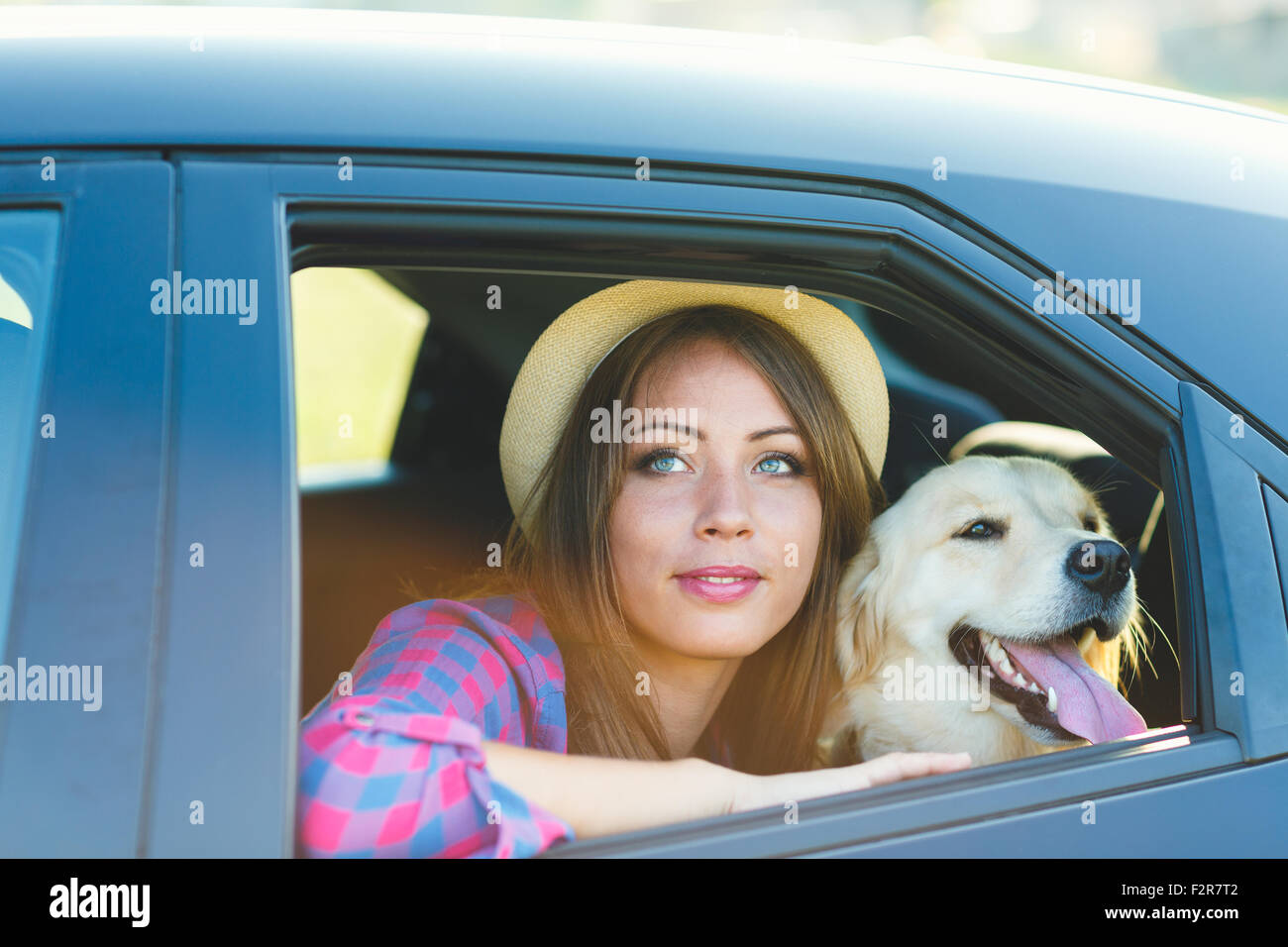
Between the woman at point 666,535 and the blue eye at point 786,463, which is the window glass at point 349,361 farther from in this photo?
the blue eye at point 786,463

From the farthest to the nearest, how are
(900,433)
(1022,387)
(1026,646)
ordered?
(900,433)
(1026,646)
(1022,387)

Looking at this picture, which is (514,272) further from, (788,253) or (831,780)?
(831,780)

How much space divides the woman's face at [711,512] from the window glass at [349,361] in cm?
336

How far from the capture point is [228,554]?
0.99 meters

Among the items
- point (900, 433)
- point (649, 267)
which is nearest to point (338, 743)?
point (649, 267)

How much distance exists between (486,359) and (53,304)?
2.15m

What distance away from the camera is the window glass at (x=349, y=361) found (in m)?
5.45

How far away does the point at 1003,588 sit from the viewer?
178 centimetres

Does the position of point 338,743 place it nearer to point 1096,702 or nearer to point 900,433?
point 1096,702

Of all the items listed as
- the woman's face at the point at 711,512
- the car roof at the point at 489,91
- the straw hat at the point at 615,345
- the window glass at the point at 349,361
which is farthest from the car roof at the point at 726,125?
the window glass at the point at 349,361

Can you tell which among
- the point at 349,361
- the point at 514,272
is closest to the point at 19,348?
the point at 514,272

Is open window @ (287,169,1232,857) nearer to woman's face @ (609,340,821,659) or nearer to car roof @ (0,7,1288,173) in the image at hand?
car roof @ (0,7,1288,173)

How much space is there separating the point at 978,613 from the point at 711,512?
57 centimetres
